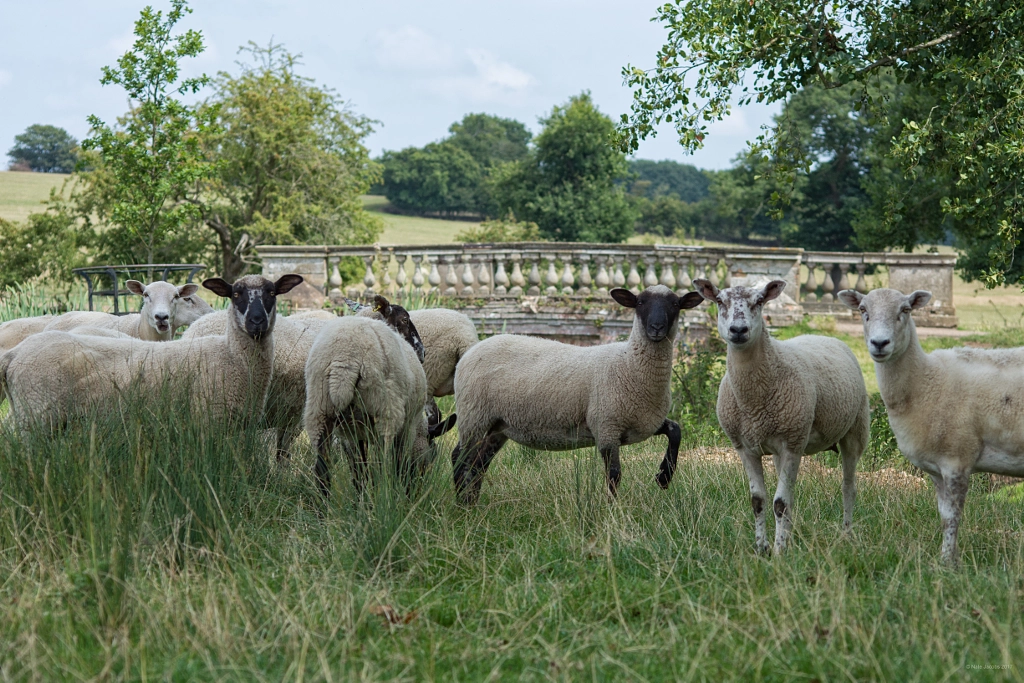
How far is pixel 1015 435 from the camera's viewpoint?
4.63 m

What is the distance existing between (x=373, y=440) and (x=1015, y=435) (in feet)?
11.4

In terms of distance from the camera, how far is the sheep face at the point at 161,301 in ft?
25.9

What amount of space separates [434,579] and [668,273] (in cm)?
1026

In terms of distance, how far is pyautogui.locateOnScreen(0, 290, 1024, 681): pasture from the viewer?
3568 millimetres

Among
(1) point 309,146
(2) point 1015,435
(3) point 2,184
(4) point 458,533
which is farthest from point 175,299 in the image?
(3) point 2,184

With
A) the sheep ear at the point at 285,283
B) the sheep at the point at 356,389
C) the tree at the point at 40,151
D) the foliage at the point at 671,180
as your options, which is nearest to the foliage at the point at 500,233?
the sheep ear at the point at 285,283

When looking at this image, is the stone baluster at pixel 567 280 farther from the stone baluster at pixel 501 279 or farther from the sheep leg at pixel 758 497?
the sheep leg at pixel 758 497

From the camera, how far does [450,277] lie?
15.3m

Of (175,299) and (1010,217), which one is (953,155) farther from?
(175,299)

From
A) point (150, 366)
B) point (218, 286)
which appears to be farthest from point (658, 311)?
point (150, 366)

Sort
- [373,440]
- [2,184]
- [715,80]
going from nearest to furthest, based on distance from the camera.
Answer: [373,440] → [715,80] → [2,184]

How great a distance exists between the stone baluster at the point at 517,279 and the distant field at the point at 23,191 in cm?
2519

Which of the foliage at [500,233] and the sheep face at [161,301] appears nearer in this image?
the sheep face at [161,301]

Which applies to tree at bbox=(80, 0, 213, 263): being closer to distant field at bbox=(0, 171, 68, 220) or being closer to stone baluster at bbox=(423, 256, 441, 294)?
stone baluster at bbox=(423, 256, 441, 294)
